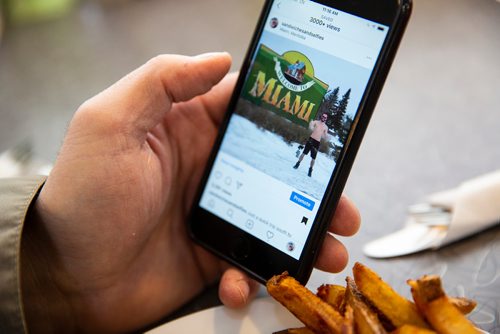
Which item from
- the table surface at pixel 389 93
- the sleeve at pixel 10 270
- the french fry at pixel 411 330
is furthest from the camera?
the table surface at pixel 389 93

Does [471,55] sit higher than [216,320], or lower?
higher

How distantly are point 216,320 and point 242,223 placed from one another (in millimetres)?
127

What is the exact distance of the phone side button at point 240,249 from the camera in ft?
2.21

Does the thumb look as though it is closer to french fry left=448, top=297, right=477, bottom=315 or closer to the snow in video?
the snow in video

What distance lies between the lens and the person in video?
0.62m

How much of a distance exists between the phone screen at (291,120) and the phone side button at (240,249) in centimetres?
2

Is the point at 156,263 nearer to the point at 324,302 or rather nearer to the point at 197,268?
the point at 197,268

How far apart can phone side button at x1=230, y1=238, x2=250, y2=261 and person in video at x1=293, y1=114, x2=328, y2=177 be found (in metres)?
0.12

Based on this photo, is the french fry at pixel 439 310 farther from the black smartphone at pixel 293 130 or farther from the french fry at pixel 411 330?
the black smartphone at pixel 293 130

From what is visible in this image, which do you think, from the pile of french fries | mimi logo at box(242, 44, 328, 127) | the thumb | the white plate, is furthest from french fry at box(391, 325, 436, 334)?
the thumb

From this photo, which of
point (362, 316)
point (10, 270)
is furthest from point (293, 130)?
point (10, 270)

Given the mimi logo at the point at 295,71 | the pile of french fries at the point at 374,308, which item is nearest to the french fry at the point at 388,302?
the pile of french fries at the point at 374,308

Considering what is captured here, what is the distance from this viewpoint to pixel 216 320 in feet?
2.03

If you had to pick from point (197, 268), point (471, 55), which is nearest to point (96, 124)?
point (197, 268)
